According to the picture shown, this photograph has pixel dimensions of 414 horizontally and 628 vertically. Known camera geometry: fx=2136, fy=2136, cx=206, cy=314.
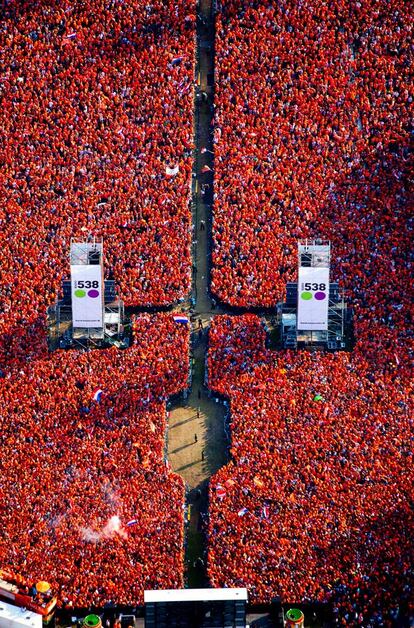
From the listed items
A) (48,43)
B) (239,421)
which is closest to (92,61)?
(48,43)

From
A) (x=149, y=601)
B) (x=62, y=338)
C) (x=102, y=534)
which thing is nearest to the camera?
(x=149, y=601)

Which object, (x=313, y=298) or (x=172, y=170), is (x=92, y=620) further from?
(x=172, y=170)

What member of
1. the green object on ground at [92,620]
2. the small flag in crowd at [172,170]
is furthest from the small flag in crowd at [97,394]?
the small flag in crowd at [172,170]

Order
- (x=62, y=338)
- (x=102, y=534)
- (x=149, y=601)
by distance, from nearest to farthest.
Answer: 1. (x=149, y=601)
2. (x=102, y=534)
3. (x=62, y=338)

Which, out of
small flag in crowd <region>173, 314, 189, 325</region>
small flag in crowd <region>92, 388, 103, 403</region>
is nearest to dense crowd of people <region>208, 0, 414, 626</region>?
small flag in crowd <region>173, 314, 189, 325</region>

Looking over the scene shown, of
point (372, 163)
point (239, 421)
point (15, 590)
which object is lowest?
point (15, 590)

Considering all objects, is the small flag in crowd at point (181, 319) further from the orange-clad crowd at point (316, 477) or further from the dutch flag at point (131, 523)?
the dutch flag at point (131, 523)

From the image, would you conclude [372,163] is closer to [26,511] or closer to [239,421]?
[239,421]
